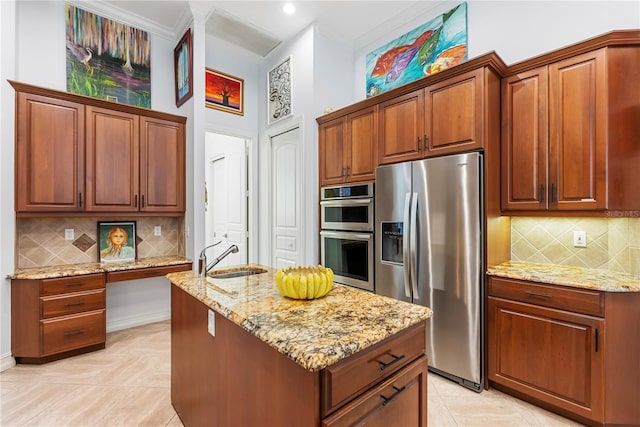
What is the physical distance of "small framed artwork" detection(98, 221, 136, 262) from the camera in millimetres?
3305

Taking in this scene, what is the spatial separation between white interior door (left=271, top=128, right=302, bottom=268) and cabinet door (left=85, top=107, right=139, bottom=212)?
1.63m

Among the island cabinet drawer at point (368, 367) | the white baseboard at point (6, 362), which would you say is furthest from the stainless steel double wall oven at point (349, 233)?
the white baseboard at point (6, 362)

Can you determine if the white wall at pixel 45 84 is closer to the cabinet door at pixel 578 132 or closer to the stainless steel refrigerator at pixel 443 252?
the stainless steel refrigerator at pixel 443 252

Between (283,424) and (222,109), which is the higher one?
(222,109)

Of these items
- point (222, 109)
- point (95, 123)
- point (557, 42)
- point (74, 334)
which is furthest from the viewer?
point (222, 109)

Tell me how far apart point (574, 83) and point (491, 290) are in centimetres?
152

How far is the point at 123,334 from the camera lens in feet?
10.8

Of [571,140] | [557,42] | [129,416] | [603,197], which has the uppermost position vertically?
[557,42]

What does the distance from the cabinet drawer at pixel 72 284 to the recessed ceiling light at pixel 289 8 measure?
3.27m

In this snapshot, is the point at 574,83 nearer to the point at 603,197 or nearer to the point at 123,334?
the point at 603,197

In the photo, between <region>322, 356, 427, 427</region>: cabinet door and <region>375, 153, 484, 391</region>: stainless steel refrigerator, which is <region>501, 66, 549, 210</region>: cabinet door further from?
<region>322, 356, 427, 427</region>: cabinet door

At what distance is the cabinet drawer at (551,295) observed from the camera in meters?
1.82

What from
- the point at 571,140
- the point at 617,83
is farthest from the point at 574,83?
the point at 571,140

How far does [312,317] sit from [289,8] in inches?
131
